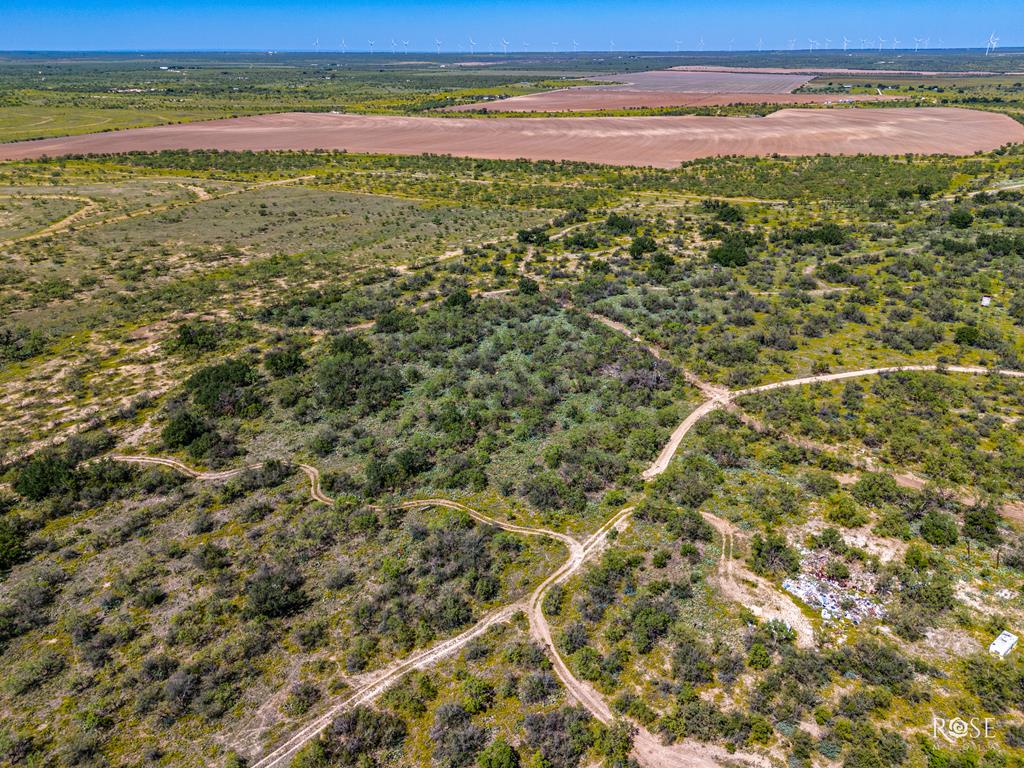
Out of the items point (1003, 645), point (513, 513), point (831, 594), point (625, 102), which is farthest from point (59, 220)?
point (625, 102)

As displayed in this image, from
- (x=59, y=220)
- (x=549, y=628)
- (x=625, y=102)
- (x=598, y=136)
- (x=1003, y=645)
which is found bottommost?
(x=549, y=628)

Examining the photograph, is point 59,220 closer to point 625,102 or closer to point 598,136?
point 598,136

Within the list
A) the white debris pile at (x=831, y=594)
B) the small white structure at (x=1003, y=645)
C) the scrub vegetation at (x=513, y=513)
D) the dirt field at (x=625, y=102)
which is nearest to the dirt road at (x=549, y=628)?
the scrub vegetation at (x=513, y=513)

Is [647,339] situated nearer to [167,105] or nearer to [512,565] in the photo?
[512,565]

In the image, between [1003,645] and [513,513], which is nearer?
[1003,645]

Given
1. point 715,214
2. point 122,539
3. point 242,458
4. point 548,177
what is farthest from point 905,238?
point 122,539
